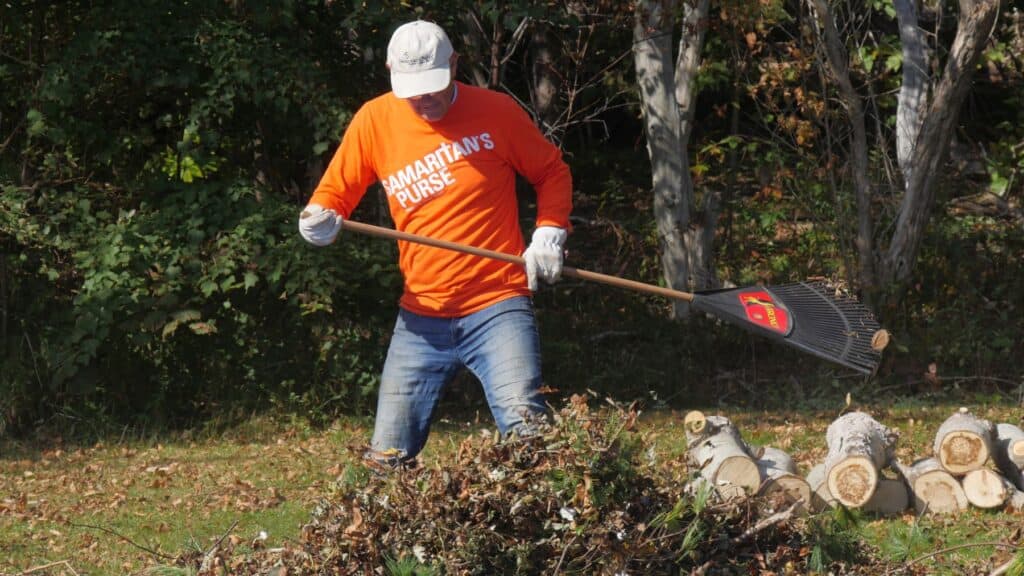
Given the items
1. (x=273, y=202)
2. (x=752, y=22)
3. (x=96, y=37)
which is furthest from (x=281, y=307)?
(x=752, y=22)

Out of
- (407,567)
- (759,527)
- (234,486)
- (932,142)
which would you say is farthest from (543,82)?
(407,567)

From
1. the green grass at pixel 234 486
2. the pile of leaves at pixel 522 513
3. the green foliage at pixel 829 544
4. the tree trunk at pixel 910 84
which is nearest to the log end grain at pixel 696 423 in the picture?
the green grass at pixel 234 486

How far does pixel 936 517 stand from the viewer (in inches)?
Result: 247

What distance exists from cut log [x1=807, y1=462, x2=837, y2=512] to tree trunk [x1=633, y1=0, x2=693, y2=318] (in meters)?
3.93

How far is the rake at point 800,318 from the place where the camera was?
18.1ft

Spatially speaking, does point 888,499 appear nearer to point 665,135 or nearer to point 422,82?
point 422,82

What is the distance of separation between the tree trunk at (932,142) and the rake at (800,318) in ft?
15.1

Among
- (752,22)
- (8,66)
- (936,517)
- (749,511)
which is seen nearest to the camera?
(749,511)

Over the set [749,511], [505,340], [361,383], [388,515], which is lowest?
[361,383]

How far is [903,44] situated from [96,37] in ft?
19.2

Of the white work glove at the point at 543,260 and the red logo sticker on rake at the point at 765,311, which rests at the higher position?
the white work glove at the point at 543,260

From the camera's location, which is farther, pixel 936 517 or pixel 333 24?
pixel 333 24

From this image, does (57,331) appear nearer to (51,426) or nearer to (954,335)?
(51,426)

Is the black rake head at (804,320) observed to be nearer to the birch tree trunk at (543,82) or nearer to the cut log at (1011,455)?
the cut log at (1011,455)
